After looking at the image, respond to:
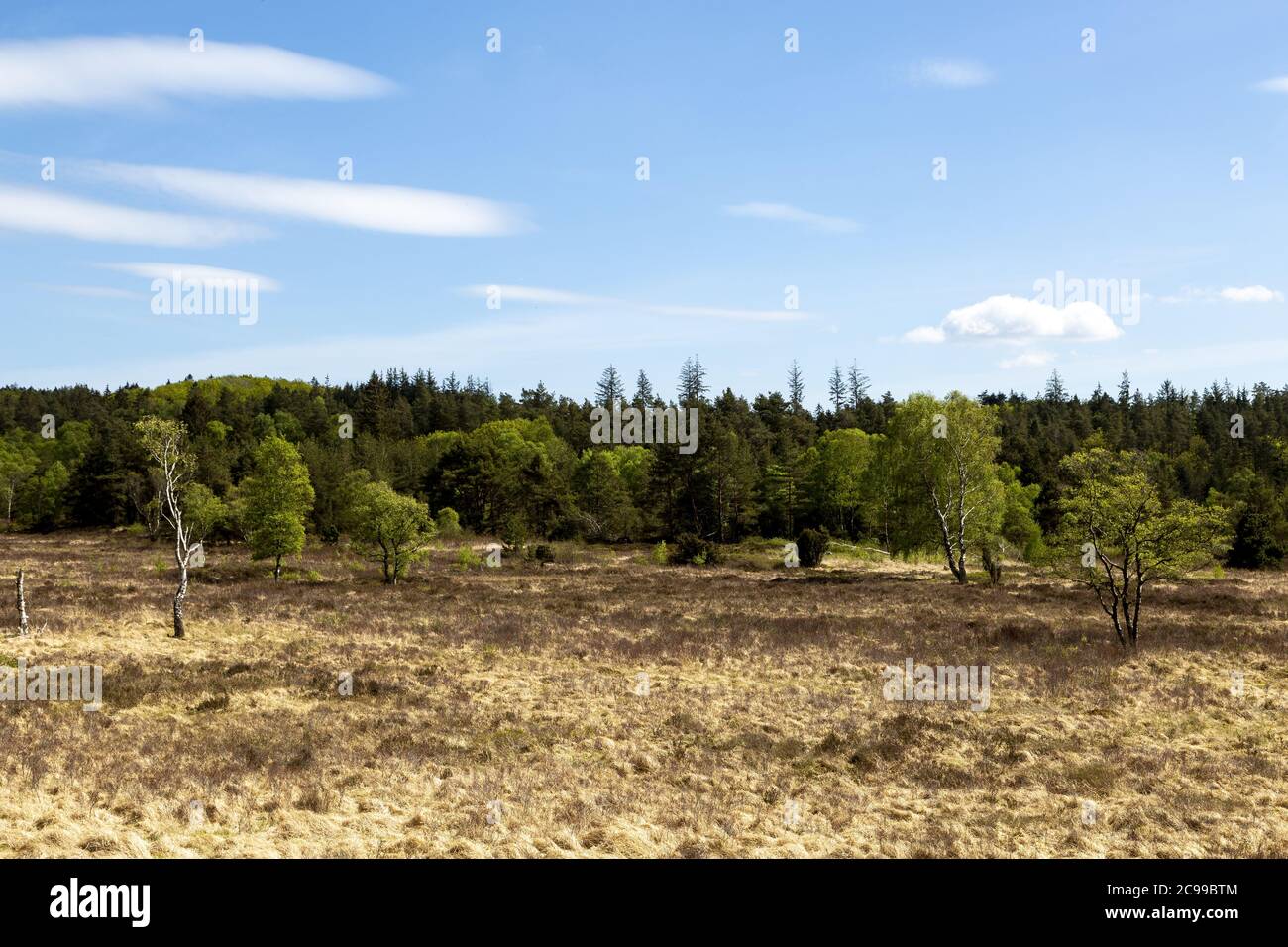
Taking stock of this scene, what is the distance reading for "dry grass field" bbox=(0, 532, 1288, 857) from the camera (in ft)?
38.0

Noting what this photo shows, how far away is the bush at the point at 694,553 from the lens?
2419 inches

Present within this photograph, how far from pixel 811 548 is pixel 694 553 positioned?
28.4 feet

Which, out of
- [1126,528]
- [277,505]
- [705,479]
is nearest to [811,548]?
[705,479]

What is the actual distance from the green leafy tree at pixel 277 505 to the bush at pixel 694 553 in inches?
1077

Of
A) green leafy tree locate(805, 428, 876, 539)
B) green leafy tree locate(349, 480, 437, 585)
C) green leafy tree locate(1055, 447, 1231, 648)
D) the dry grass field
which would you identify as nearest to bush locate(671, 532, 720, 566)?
green leafy tree locate(805, 428, 876, 539)

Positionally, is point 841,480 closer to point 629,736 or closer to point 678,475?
point 678,475

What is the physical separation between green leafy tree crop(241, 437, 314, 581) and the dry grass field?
8.69 meters

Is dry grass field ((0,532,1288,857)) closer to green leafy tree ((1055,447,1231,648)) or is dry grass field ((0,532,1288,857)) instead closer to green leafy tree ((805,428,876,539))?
green leafy tree ((1055,447,1231,648))

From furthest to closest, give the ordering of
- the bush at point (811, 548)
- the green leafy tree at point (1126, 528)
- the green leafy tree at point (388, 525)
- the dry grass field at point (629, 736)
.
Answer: the bush at point (811, 548), the green leafy tree at point (388, 525), the green leafy tree at point (1126, 528), the dry grass field at point (629, 736)

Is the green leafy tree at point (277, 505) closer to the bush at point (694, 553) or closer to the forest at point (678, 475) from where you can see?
the forest at point (678, 475)

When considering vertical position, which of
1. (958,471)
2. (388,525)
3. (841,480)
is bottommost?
(388,525)

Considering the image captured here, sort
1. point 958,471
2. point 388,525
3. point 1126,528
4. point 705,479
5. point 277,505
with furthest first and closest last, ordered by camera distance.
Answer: point 705,479, point 958,471, point 277,505, point 388,525, point 1126,528

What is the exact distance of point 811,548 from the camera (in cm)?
6019

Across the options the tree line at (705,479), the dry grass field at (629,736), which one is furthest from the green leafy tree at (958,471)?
the dry grass field at (629,736)
